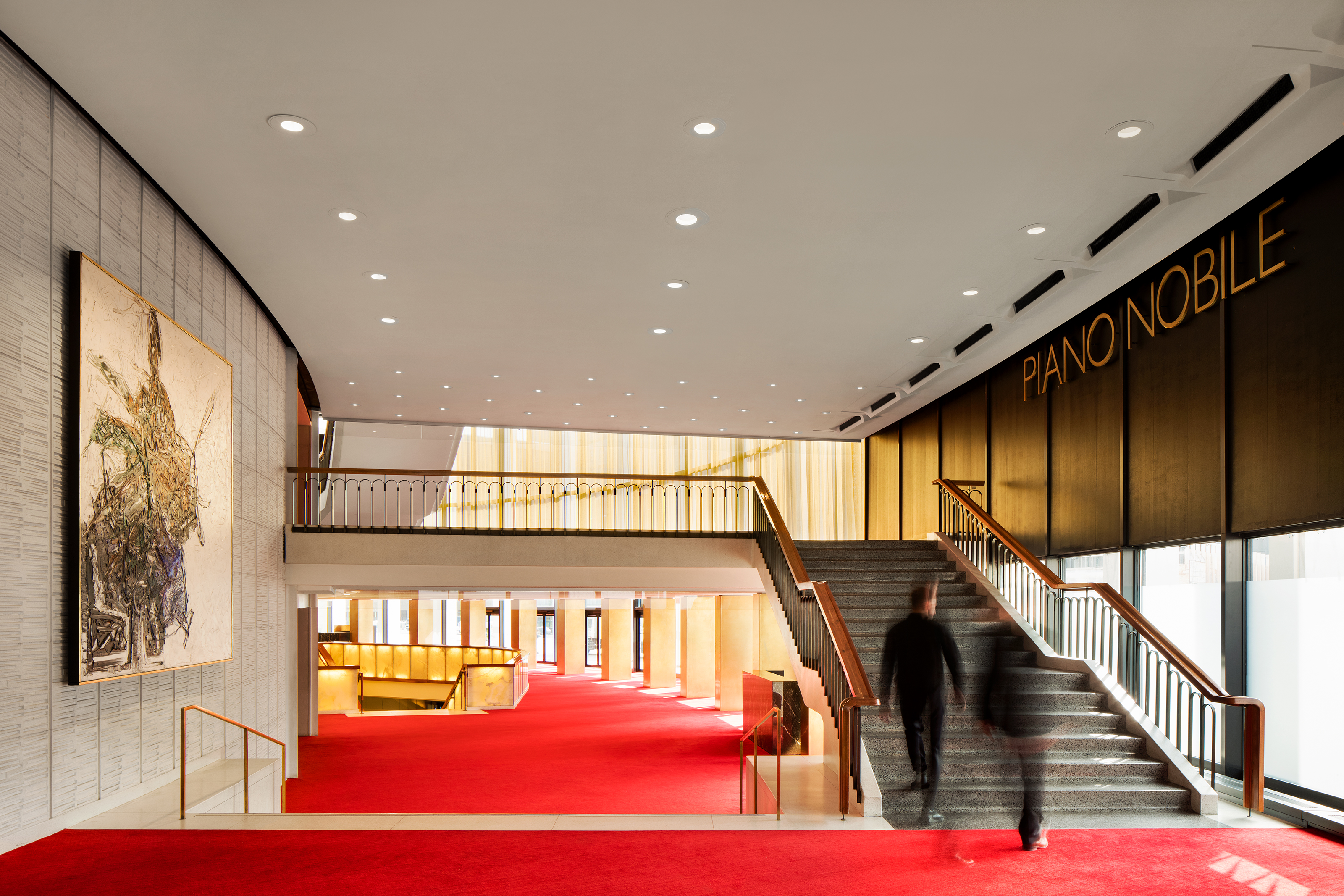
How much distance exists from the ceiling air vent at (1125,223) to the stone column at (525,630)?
22.8 metres

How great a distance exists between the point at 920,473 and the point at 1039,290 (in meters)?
6.14

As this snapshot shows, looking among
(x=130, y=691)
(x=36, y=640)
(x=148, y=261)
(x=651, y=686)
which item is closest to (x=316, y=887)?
(x=36, y=640)

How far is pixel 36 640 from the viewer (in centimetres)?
511

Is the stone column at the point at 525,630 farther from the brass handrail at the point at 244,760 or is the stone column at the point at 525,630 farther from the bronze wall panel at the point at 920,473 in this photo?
the brass handrail at the point at 244,760

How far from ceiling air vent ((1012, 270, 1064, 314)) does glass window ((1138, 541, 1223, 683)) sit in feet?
8.35

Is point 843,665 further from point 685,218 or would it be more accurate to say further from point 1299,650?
point 685,218

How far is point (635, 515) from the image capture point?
806 inches

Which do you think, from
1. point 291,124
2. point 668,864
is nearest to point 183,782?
point 668,864

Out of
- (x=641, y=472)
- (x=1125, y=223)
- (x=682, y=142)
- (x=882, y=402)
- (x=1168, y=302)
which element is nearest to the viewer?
(x=682, y=142)

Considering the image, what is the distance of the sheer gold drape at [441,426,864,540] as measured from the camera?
→ 18922 mm

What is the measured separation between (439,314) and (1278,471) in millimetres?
7473

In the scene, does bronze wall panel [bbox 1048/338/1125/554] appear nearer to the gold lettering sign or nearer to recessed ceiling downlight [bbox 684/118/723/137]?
the gold lettering sign

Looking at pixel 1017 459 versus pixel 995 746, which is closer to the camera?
pixel 995 746

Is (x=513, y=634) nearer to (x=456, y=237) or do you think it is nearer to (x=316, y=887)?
(x=456, y=237)
